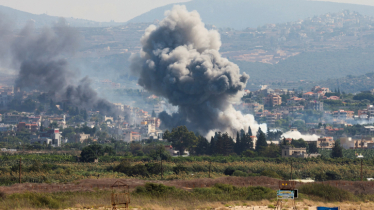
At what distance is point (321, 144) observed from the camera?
4336 inches

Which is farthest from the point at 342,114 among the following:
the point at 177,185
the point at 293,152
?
the point at 177,185

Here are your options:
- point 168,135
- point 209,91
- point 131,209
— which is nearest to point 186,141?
point 168,135

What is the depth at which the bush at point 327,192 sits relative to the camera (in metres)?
36.7

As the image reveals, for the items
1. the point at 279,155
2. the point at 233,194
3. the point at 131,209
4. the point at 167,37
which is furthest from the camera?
the point at 167,37

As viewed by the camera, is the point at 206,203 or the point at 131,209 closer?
the point at 131,209

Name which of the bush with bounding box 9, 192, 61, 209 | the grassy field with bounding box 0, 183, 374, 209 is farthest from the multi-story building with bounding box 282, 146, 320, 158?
the bush with bounding box 9, 192, 61, 209

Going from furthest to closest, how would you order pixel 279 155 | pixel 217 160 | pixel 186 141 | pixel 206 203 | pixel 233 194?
1. pixel 186 141
2. pixel 279 155
3. pixel 217 160
4. pixel 233 194
5. pixel 206 203

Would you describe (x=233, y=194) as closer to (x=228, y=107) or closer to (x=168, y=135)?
(x=168, y=135)

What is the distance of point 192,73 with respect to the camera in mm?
95000

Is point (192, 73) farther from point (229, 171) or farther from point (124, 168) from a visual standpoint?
point (124, 168)

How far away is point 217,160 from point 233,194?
34.6 meters

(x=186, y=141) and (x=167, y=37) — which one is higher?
(x=167, y=37)

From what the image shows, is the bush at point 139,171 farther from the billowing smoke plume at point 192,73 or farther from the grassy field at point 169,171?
the billowing smoke plume at point 192,73

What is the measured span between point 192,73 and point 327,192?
2324 inches
